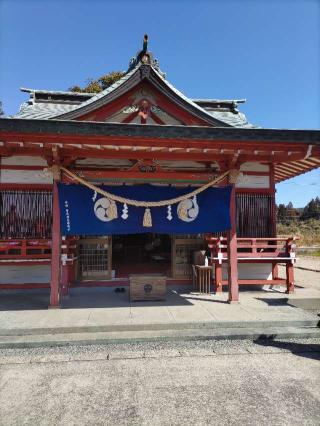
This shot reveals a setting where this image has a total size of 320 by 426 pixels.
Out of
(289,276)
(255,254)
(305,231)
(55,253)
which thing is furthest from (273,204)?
(305,231)

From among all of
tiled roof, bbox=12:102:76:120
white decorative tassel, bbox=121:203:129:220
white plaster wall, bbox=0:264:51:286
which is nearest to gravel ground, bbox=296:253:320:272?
white decorative tassel, bbox=121:203:129:220

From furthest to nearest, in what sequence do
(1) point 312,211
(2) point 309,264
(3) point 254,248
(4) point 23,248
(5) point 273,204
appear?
1. (1) point 312,211
2. (2) point 309,264
3. (5) point 273,204
4. (3) point 254,248
5. (4) point 23,248

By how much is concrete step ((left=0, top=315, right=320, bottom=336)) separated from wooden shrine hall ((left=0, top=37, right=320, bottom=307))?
140 centimetres

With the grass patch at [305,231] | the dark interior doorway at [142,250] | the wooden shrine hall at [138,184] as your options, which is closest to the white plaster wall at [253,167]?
the wooden shrine hall at [138,184]

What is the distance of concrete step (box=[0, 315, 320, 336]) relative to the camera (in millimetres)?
5773

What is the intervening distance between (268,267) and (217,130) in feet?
18.3

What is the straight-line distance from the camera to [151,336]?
568cm

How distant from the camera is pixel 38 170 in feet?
29.3

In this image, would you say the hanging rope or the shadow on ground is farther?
the hanging rope

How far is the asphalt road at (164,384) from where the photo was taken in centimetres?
343

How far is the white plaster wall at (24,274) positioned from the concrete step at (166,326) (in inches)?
129

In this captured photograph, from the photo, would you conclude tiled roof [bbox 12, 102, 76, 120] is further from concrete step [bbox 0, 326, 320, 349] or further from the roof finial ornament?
concrete step [bbox 0, 326, 320, 349]

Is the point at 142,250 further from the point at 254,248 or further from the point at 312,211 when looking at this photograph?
the point at 312,211

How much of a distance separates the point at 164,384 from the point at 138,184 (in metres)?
5.22
